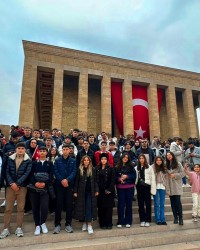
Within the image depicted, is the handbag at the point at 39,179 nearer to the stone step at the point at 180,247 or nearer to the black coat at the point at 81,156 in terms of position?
the black coat at the point at 81,156

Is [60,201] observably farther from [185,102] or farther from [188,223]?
[185,102]

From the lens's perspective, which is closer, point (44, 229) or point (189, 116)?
point (44, 229)

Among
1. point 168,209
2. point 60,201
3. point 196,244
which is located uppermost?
point 60,201

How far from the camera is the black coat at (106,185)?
16.3 feet

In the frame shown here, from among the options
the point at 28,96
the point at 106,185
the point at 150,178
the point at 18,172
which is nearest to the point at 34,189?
the point at 18,172

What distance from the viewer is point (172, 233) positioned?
4.84 m

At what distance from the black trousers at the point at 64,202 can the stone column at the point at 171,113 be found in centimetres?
1859

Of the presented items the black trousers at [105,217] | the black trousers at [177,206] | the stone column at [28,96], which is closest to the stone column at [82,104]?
the stone column at [28,96]

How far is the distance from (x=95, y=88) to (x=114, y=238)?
20360mm

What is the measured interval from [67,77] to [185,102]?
13.4m

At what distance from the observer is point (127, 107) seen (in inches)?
813

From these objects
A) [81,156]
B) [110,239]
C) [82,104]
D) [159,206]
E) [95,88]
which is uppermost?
[95,88]

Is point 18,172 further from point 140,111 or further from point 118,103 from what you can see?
point 140,111

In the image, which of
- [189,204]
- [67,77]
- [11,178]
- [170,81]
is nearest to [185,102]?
[170,81]
